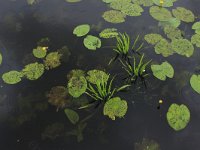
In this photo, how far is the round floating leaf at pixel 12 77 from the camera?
418 centimetres

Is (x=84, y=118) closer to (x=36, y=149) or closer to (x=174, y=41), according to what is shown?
(x=36, y=149)

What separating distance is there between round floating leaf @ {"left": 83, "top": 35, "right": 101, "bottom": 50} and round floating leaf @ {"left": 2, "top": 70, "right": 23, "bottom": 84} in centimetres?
118

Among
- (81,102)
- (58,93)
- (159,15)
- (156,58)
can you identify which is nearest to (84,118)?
(81,102)

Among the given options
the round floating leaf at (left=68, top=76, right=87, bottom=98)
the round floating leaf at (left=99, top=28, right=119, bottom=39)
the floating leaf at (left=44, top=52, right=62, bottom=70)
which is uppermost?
the round floating leaf at (left=99, top=28, right=119, bottom=39)

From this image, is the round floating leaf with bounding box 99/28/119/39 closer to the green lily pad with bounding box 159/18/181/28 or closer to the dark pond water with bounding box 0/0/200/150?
the dark pond water with bounding box 0/0/200/150

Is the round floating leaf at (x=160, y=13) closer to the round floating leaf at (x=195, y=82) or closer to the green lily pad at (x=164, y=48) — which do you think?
the green lily pad at (x=164, y=48)

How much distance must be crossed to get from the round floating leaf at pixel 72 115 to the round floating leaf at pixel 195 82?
5.80 feet

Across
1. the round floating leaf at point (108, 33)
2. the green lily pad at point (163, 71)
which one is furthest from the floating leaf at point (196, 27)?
the round floating leaf at point (108, 33)

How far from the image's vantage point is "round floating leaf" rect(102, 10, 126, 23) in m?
5.09

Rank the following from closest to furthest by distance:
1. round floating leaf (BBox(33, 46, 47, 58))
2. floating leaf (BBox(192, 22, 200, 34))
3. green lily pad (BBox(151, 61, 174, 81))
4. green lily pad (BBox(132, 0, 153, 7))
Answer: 1. green lily pad (BBox(151, 61, 174, 81))
2. round floating leaf (BBox(33, 46, 47, 58))
3. floating leaf (BBox(192, 22, 200, 34))
4. green lily pad (BBox(132, 0, 153, 7))

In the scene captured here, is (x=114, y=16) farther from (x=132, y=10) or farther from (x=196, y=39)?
(x=196, y=39)

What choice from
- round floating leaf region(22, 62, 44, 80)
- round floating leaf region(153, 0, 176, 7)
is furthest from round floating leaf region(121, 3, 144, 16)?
round floating leaf region(22, 62, 44, 80)

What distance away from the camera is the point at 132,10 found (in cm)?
525

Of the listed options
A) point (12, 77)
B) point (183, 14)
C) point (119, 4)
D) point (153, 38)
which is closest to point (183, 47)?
point (153, 38)
